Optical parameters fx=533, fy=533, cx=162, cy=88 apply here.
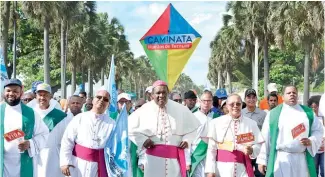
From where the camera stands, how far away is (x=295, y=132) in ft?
24.8

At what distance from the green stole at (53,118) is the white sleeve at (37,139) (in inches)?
38.9

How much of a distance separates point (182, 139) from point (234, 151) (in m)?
0.72

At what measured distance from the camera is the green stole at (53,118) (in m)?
8.15

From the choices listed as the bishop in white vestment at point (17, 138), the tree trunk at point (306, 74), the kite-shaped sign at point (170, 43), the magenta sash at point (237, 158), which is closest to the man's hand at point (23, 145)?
the bishop in white vestment at point (17, 138)

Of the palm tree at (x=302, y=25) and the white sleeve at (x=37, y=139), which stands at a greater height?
the palm tree at (x=302, y=25)

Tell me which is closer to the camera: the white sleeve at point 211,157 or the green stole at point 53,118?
the white sleeve at point 211,157

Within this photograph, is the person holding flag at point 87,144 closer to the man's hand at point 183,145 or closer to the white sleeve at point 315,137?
the man's hand at point 183,145

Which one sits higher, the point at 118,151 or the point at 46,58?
the point at 46,58

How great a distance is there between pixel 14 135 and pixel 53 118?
1.44 m

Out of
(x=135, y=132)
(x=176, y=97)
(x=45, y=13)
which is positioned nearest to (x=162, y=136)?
(x=135, y=132)

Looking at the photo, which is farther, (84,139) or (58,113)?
(58,113)

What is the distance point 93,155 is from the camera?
261 inches

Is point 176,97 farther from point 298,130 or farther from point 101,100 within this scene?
point 101,100

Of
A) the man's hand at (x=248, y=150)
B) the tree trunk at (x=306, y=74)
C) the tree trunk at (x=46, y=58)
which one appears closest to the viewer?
the man's hand at (x=248, y=150)
